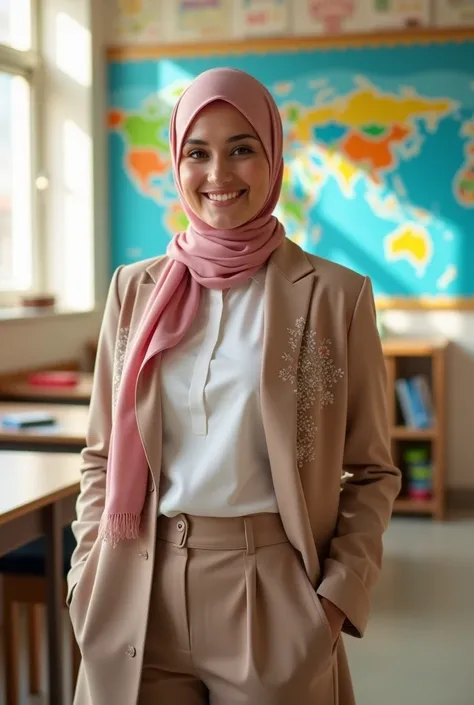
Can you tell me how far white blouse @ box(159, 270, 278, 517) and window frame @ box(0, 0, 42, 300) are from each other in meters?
3.68

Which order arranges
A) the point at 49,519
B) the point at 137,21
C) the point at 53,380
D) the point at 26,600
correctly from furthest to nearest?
the point at 137,21 → the point at 53,380 → the point at 26,600 → the point at 49,519

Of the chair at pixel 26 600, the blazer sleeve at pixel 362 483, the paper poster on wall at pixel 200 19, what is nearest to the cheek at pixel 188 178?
the blazer sleeve at pixel 362 483

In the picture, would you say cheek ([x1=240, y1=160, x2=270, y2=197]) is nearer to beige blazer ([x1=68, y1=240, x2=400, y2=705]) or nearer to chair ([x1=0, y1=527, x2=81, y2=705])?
beige blazer ([x1=68, y1=240, x2=400, y2=705])

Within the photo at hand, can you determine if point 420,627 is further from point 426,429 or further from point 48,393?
point 48,393

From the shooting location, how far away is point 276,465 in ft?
4.51

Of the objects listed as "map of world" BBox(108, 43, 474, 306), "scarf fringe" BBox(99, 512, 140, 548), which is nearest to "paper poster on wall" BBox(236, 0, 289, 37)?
"map of world" BBox(108, 43, 474, 306)

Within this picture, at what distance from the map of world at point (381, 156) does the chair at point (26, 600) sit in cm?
290

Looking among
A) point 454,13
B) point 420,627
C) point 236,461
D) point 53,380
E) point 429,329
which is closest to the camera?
point 236,461

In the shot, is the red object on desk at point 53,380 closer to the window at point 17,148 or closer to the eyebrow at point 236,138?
the window at point 17,148

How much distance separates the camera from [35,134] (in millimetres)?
5188

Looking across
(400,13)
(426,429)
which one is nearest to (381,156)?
(400,13)

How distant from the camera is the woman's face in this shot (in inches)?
Result: 56.4

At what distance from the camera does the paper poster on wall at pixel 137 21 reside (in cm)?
536

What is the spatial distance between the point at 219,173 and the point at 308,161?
394 cm
